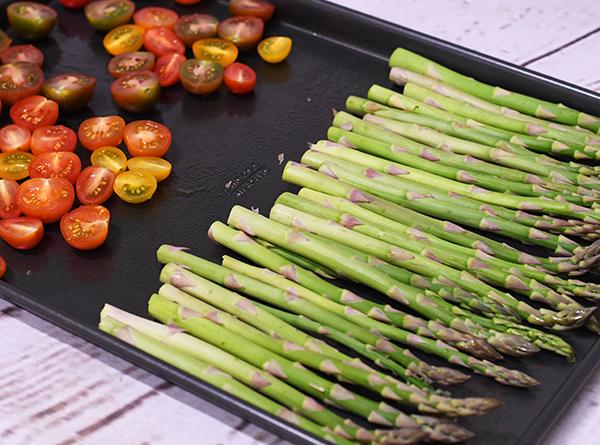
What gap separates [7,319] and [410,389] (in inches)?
61.5

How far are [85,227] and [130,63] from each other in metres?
1.10

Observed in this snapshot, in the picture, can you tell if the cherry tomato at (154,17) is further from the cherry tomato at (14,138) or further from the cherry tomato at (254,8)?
the cherry tomato at (14,138)

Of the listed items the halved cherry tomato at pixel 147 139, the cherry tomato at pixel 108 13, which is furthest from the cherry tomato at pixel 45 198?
the cherry tomato at pixel 108 13

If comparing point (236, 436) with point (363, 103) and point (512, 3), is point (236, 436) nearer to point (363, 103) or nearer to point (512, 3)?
point (363, 103)

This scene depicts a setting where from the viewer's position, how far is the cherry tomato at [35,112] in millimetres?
4348

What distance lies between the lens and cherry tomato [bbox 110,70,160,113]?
4.43 m

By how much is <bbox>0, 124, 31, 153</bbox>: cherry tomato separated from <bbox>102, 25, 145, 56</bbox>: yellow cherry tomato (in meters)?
0.70

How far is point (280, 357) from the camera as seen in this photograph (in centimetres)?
329

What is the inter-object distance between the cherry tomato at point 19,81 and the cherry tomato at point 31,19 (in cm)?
31

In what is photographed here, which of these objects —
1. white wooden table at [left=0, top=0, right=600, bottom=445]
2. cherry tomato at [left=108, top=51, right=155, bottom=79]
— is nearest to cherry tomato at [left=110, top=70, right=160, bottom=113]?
cherry tomato at [left=108, top=51, right=155, bottom=79]

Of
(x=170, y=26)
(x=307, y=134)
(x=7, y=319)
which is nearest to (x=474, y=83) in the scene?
(x=307, y=134)

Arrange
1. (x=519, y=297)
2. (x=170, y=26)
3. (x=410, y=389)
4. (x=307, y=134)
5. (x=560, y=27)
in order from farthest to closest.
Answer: (x=560, y=27) → (x=170, y=26) → (x=307, y=134) → (x=519, y=297) → (x=410, y=389)

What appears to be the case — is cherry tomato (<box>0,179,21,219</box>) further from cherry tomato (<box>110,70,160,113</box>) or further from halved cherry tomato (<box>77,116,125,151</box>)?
cherry tomato (<box>110,70,160,113</box>)

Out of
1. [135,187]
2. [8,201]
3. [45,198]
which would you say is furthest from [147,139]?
[8,201]
